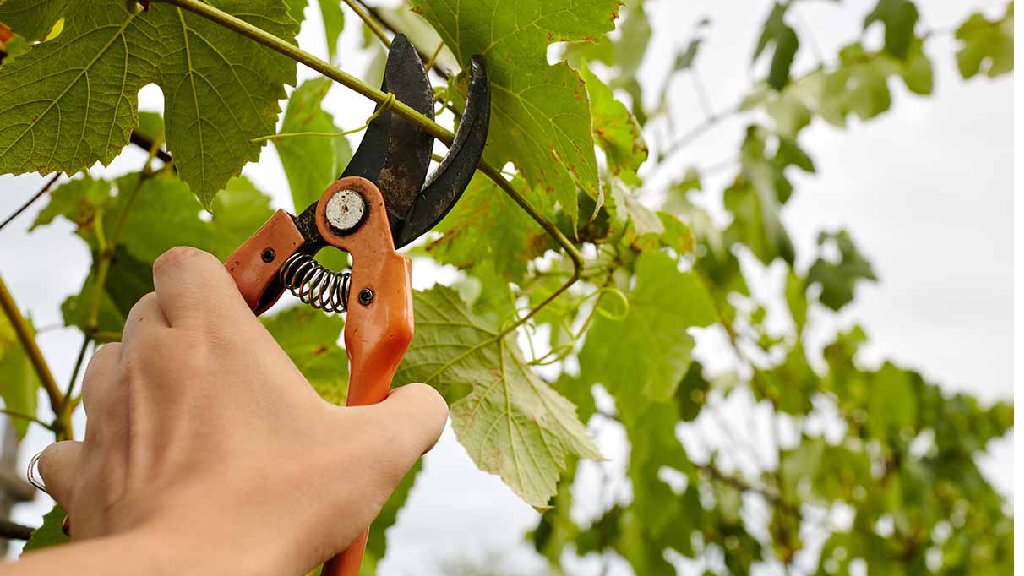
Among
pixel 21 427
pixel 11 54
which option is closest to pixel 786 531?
pixel 21 427

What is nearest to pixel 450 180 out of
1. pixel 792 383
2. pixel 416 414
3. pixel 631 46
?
pixel 416 414

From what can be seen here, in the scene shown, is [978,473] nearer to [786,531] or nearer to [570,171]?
[786,531]

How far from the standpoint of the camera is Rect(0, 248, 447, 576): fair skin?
0.33 m

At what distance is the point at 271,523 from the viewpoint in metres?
0.35

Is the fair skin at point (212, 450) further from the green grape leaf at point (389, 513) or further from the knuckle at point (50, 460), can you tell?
the green grape leaf at point (389, 513)

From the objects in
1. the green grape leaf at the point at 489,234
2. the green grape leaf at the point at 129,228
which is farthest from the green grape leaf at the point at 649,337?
the green grape leaf at the point at 129,228

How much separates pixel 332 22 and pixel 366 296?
0.42 m

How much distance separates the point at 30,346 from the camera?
724mm

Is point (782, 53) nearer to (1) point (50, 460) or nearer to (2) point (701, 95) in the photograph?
(2) point (701, 95)

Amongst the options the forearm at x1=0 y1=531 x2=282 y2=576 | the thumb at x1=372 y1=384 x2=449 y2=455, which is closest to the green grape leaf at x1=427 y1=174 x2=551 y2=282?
the thumb at x1=372 y1=384 x2=449 y2=455

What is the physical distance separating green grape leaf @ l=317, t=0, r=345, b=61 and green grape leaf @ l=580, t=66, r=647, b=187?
21 centimetres

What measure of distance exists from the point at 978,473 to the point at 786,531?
3.24 feet

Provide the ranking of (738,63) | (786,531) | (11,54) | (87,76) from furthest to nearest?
(738,63), (786,531), (11,54), (87,76)

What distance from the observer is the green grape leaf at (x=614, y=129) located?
2.35ft
